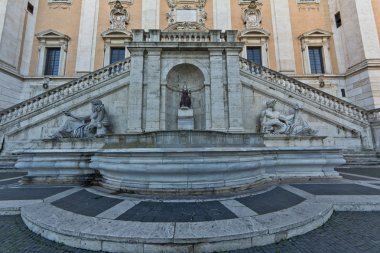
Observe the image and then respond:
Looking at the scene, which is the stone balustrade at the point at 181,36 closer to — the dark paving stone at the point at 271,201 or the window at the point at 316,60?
the dark paving stone at the point at 271,201

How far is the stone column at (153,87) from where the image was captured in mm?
10477

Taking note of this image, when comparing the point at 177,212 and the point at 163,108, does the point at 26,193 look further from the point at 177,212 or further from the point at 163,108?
the point at 163,108

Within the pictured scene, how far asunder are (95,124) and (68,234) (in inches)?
318

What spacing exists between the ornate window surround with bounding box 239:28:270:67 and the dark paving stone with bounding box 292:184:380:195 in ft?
50.2

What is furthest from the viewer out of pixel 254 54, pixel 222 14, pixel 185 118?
pixel 222 14

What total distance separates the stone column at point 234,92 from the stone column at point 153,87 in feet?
13.0

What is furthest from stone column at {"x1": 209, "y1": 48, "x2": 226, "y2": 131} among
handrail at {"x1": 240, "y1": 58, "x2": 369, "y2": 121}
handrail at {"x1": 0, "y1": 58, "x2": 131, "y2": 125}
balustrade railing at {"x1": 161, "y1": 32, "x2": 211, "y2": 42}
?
handrail at {"x1": 0, "y1": 58, "x2": 131, "y2": 125}

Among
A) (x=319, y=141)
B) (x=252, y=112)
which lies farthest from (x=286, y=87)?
(x=319, y=141)

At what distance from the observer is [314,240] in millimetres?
2725

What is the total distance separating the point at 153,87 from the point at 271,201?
8659mm

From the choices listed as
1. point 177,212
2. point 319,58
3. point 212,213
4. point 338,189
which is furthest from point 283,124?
point 319,58

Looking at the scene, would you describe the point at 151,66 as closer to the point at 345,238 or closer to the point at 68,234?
the point at 68,234

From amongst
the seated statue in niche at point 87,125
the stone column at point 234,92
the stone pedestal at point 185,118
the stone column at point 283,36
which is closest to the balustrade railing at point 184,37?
the stone column at point 234,92

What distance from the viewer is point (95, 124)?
9906 mm
